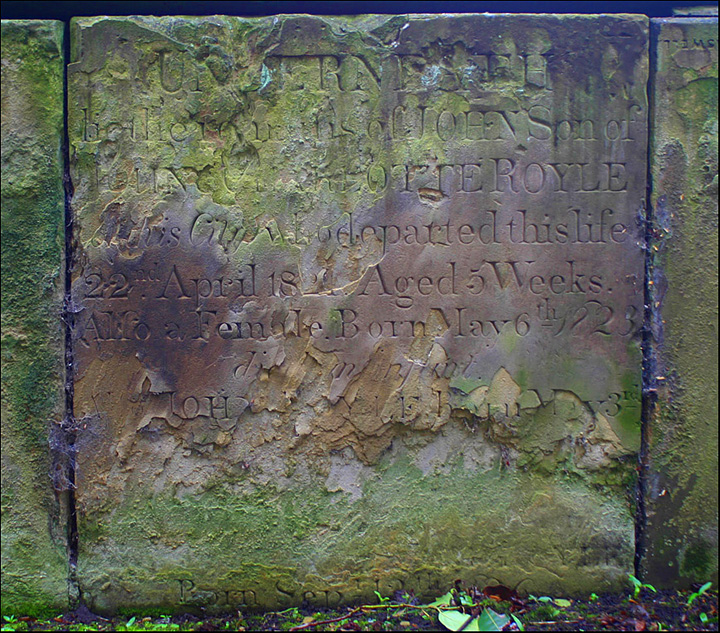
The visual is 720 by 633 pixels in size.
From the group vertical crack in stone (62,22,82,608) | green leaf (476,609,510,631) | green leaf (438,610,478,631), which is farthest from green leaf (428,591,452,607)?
vertical crack in stone (62,22,82,608)

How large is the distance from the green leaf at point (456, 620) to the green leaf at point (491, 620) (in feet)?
0.07

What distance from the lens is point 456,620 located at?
2320mm

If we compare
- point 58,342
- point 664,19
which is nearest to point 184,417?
point 58,342

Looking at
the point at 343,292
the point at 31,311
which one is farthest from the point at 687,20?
the point at 31,311

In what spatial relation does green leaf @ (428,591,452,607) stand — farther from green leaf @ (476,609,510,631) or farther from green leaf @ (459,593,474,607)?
green leaf @ (476,609,510,631)

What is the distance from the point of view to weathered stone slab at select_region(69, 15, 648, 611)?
7.53ft

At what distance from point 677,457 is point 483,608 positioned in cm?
103

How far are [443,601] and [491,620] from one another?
0.21 m

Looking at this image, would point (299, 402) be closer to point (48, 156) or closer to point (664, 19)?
point (48, 156)

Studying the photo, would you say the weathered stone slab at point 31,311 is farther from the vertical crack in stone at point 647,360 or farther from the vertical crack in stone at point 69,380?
the vertical crack in stone at point 647,360

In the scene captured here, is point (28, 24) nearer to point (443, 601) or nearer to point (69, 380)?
point (69, 380)

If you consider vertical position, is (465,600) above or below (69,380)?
below

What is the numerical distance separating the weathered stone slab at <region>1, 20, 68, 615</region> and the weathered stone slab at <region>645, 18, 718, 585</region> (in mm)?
2440

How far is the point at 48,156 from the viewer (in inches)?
89.7
